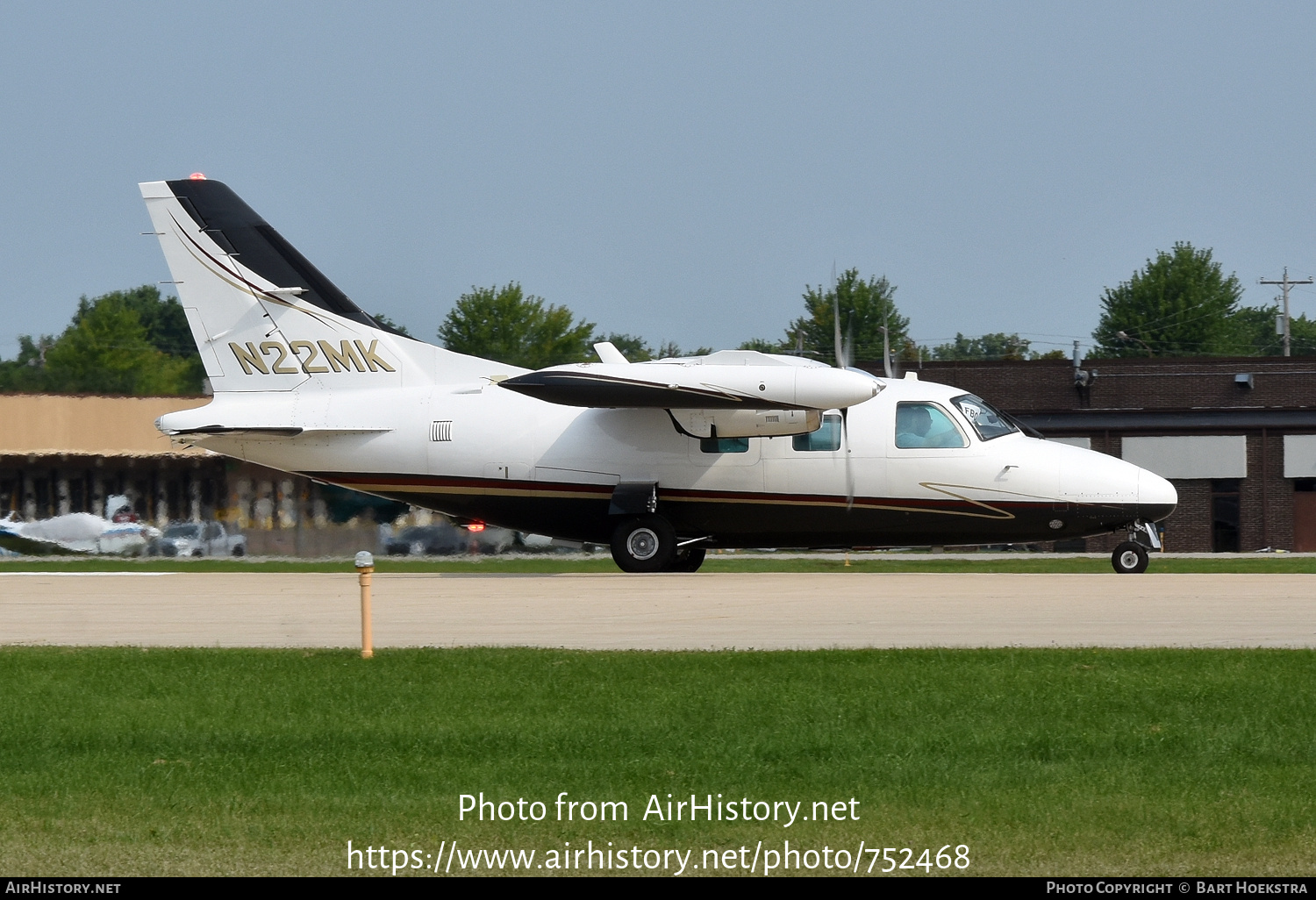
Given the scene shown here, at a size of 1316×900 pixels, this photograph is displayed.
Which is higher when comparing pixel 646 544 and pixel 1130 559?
pixel 646 544

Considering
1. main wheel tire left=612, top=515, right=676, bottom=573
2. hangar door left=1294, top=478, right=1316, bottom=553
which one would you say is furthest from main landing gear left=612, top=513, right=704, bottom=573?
hangar door left=1294, top=478, right=1316, bottom=553

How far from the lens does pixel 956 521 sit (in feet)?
75.8

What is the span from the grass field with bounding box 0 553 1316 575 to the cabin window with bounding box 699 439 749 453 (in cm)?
356

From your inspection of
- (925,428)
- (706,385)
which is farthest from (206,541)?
(925,428)

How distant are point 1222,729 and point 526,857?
16.2ft

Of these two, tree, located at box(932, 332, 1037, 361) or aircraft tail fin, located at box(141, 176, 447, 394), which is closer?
aircraft tail fin, located at box(141, 176, 447, 394)

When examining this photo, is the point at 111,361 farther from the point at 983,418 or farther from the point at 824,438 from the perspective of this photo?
the point at 983,418

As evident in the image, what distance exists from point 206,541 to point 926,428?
1464cm

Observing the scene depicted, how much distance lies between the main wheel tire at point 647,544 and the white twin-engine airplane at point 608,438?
3 centimetres

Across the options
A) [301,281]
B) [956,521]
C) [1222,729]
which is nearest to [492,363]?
[301,281]

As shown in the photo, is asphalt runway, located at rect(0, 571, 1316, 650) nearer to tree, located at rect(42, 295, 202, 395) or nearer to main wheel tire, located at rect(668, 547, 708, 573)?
main wheel tire, located at rect(668, 547, 708, 573)

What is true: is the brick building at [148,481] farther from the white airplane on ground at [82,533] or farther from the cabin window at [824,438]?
the cabin window at [824,438]

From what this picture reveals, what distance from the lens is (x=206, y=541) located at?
94.7ft

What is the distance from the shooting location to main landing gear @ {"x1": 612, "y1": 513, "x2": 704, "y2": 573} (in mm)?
23797
